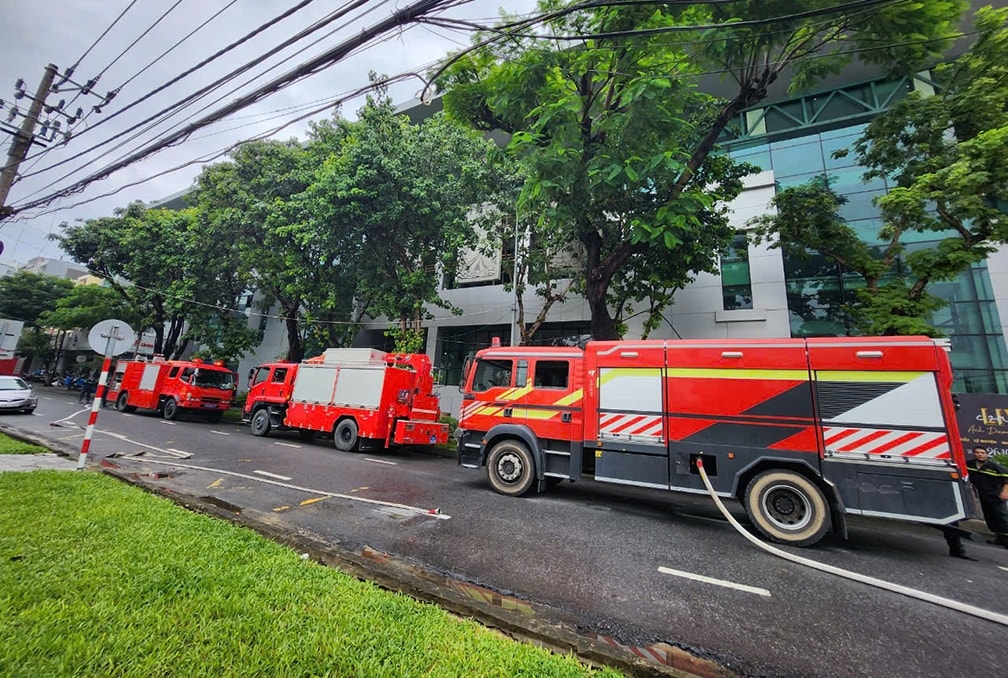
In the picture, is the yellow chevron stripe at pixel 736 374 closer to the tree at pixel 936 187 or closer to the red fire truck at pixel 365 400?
the tree at pixel 936 187

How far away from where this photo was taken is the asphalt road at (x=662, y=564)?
2.99 meters

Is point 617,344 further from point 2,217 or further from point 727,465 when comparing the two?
point 2,217

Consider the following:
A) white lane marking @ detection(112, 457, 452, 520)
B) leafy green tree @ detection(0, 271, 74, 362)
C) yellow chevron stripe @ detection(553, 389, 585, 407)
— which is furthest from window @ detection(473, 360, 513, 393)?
leafy green tree @ detection(0, 271, 74, 362)

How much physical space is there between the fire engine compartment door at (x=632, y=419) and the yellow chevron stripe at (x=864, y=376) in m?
2.12

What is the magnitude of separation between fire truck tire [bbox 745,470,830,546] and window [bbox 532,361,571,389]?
3137 millimetres

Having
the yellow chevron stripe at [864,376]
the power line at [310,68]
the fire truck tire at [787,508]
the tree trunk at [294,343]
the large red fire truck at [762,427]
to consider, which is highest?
the power line at [310,68]

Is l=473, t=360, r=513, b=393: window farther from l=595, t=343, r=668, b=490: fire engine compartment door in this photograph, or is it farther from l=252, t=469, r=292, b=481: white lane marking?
l=252, t=469, r=292, b=481: white lane marking

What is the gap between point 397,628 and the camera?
2590 millimetres

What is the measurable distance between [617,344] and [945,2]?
888 cm

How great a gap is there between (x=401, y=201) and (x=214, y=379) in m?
11.7

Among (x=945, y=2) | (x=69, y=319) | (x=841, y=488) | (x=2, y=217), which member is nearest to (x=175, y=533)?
(x=841, y=488)

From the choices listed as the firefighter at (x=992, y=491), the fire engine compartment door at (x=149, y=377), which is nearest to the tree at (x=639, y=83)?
the firefighter at (x=992, y=491)

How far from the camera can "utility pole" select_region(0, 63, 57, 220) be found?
27.7 ft

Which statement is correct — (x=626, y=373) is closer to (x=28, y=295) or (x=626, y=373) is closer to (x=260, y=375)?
(x=260, y=375)
